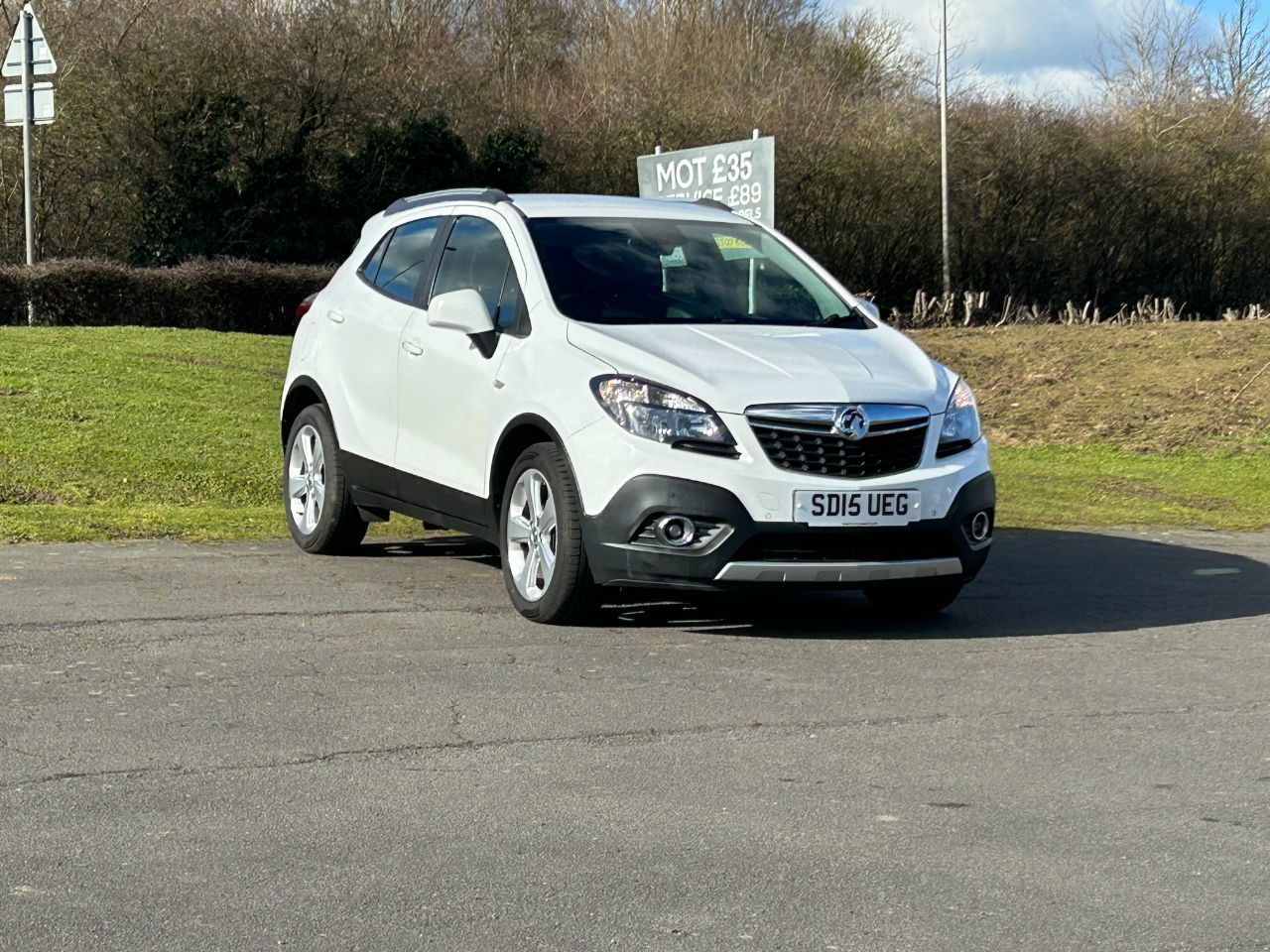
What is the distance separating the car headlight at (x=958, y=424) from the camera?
24.9ft

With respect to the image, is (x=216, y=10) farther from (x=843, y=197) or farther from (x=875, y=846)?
(x=875, y=846)

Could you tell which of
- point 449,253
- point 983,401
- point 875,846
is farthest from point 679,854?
point 983,401

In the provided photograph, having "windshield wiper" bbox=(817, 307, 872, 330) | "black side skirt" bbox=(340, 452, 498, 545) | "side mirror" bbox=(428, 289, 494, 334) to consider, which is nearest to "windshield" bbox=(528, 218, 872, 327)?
"windshield wiper" bbox=(817, 307, 872, 330)

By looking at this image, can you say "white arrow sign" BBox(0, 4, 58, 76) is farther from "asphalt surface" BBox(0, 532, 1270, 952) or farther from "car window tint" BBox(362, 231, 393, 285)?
"asphalt surface" BBox(0, 532, 1270, 952)

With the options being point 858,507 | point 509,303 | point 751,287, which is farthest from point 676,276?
point 858,507

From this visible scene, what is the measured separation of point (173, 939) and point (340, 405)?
5637 mm

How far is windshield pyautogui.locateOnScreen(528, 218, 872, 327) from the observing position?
26.4ft

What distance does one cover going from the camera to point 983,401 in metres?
20.0

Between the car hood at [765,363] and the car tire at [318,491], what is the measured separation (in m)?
2.18

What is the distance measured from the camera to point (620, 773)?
523cm

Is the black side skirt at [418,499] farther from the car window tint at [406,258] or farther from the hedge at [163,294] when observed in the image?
the hedge at [163,294]

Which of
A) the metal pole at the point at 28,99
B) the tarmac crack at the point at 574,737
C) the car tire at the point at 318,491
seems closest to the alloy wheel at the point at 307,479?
the car tire at the point at 318,491

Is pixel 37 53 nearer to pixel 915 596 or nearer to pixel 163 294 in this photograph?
pixel 163 294

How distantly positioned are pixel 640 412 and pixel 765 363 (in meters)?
0.63
